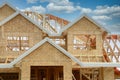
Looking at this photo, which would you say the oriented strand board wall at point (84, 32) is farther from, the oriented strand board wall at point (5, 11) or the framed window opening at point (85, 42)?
the oriented strand board wall at point (5, 11)

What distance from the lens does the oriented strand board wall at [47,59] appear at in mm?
23734

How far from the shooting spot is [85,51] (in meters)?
29.3

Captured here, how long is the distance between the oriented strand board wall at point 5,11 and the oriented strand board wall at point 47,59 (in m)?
9.94

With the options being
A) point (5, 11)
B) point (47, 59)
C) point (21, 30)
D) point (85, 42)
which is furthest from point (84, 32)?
point (5, 11)

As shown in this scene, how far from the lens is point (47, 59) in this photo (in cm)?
2400

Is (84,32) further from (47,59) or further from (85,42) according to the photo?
(47,59)

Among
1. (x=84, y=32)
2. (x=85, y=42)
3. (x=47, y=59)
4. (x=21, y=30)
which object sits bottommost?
(x=47, y=59)

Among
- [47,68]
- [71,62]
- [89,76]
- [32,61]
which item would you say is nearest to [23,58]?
[32,61]

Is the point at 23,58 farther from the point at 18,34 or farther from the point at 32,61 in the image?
the point at 18,34

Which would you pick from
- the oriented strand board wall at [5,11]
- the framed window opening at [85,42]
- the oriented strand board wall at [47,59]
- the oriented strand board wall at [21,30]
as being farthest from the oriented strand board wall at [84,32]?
the oriented strand board wall at [5,11]

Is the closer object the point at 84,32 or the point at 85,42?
the point at 84,32

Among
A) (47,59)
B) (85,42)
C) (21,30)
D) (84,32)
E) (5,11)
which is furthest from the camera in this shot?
(85,42)

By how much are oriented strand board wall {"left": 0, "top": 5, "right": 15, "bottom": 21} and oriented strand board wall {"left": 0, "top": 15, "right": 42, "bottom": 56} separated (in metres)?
2.66

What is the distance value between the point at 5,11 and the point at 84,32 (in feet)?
30.9
